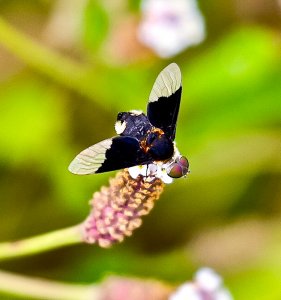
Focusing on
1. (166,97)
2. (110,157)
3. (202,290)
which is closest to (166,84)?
(166,97)

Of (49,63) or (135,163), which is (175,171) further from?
(49,63)

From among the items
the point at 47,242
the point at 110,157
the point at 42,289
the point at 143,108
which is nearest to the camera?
the point at 110,157

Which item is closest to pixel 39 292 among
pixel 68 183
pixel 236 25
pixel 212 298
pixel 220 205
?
pixel 212 298

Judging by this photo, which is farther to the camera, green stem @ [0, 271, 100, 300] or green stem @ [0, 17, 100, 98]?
green stem @ [0, 17, 100, 98]

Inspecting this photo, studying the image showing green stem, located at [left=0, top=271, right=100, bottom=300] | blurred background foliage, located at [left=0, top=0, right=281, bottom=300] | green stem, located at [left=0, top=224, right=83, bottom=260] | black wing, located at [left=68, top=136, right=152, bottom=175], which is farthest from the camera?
blurred background foliage, located at [left=0, top=0, right=281, bottom=300]

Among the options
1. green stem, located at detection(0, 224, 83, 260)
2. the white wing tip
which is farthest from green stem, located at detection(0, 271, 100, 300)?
the white wing tip

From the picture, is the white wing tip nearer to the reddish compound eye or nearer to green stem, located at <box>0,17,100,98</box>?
the reddish compound eye
